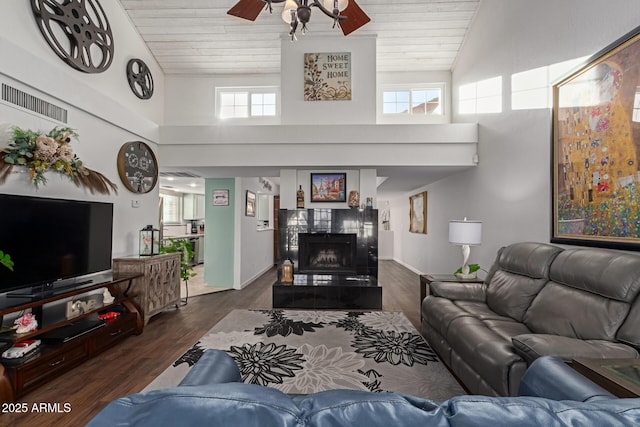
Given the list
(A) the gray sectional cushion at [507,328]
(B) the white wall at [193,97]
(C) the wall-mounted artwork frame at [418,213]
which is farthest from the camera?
(C) the wall-mounted artwork frame at [418,213]

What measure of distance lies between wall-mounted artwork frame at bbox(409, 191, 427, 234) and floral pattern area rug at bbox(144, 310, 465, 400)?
3282 millimetres

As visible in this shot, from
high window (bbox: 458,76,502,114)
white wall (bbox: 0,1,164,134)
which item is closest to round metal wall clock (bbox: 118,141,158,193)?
white wall (bbox: 0,1,164,134)

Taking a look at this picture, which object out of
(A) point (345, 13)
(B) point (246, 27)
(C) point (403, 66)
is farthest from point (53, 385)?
(C) point (403, 66)

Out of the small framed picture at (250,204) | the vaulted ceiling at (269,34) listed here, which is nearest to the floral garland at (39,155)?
the vaulted ceiling at (269,34)

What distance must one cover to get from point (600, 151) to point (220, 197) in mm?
5208

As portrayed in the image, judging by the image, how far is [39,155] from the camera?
7.71 ft

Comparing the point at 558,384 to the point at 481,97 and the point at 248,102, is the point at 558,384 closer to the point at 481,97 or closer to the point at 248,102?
the point at 481,97

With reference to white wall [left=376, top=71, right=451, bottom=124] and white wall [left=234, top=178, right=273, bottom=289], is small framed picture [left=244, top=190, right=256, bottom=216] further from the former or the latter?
white wall [left=376, top=71, right=451, bottom=124]

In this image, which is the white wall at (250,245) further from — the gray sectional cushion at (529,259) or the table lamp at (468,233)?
the gray sectional cushion at (529,259)

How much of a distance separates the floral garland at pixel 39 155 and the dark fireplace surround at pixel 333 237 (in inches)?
104

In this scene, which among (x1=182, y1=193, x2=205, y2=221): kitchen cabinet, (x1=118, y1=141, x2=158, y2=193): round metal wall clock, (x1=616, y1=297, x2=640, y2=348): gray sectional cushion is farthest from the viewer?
(x1=182, y1=193, x2=205, y2=221): kitchen cabinet

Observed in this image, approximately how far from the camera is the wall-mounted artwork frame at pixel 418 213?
21.5 ft

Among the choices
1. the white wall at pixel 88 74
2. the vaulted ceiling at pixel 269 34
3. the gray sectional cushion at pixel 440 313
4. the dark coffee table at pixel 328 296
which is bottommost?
the dark coffee table at pixel 328 296

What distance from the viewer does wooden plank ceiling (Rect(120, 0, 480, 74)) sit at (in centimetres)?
417
